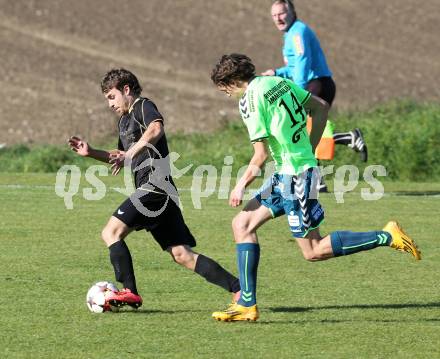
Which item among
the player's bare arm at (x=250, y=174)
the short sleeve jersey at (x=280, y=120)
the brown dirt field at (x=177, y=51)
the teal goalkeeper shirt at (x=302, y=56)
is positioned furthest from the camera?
the brown dirt field at (x=177, y=51)

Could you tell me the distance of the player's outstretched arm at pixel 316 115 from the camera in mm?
9083

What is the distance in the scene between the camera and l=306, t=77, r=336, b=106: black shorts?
50.6 ft

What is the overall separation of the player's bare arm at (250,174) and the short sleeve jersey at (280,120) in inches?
2.7

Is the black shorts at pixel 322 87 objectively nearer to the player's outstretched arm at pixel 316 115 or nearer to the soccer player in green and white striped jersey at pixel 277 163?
the player's outstretched arm at pixel 316 115

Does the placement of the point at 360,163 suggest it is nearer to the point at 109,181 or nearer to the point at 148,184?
the point at 109,181

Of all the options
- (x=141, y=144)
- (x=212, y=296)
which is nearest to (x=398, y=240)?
(x=212, y=296)

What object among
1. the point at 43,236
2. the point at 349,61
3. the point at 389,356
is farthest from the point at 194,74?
the point at 389,356

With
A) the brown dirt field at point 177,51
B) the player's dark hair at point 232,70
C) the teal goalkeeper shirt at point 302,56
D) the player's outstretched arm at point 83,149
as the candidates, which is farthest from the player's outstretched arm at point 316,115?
the brown dirt field at point 177,51

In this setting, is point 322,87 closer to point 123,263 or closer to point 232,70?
point 123,263

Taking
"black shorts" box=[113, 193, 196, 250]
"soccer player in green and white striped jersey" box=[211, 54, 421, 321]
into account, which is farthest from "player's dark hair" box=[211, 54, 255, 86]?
"black shorts" box=[113, 193, 196, 250]

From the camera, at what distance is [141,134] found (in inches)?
359

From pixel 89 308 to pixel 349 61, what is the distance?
30.0 metres

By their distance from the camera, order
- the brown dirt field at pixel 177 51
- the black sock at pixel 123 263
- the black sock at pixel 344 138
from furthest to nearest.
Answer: the brown dirt field at pixel 177 51 → the black sock at pixel 344 138 → the black sock at pixel 123 263

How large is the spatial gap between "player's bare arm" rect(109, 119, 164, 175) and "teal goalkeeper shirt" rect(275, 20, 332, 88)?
636 cm
